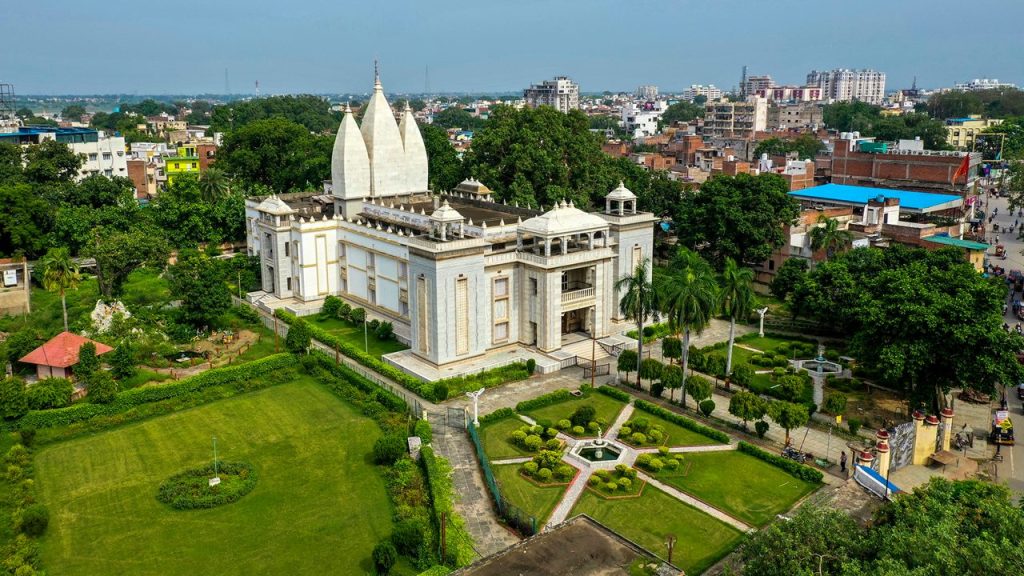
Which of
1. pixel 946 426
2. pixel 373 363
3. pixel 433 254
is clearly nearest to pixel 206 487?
pixel 373 363

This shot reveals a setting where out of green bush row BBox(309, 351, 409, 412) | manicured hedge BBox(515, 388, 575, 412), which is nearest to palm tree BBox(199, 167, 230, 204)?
green bush row BBox(309, 351, 409, 412)

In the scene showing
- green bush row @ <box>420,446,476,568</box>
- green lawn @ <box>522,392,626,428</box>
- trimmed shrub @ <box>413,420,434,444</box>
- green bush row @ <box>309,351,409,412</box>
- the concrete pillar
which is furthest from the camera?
green bush row @ <box>309,351,409,412</box>

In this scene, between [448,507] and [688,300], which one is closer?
[448,507]

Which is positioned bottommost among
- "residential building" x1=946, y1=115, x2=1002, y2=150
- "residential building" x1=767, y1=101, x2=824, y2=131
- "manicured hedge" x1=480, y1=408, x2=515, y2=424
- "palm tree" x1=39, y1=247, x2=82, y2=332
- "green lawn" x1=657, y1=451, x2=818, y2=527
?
"green lawn" x1=657, y1=451, x2=818, y2=527

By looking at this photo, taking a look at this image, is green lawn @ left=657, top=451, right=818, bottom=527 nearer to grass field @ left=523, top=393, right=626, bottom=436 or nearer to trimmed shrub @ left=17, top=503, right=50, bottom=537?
grass field @ left=523, top=393, right=626, bottom=436

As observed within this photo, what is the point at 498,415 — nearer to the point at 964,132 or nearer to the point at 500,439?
the point at 500,439

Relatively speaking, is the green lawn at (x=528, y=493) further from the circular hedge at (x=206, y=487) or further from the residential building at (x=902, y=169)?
the residential building at (x=902, y=169)

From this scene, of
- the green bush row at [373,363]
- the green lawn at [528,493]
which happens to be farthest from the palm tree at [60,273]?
the green lawn at [528,493]
